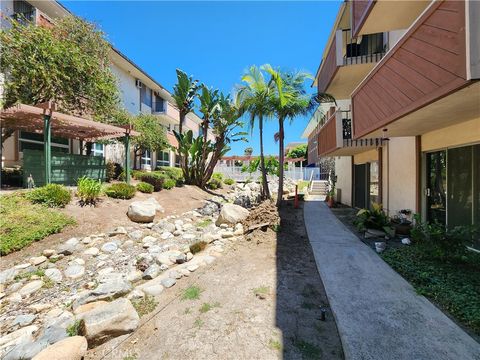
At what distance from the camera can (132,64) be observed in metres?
19.1

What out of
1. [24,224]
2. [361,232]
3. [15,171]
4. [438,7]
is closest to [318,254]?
[361,232]

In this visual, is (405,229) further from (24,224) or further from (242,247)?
(24,224)

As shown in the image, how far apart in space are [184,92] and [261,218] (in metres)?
11.0

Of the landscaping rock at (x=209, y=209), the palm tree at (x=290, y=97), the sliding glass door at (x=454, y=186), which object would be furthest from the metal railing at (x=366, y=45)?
the landscaping rock at (x=209, y=209)

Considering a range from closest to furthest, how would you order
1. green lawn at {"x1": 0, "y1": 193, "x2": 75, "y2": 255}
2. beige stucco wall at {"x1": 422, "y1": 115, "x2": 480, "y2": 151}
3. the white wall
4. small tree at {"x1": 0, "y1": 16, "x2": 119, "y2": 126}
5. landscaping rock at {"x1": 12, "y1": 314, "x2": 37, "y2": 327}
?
landscaping rock at {"x1": 12, "y1": 314, "x2": 37, "y2": 327}, beige stucco wall at {"x1": 422, "y1": 115, "x2": 480, "y2": 151}, green lawn at {"x1": 0, "y1": 193, "x2": 75, "y2": 255}, small tree at {"x1": 0, "y1": 16, "x2": 119, "y2": 126}, the white wall

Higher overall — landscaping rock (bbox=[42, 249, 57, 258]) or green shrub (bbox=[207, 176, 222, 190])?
green shrub (bbox=[207, 176, 222, 190])

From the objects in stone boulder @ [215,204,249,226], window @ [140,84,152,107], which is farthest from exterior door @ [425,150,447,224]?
window @ [140,84,152,107]

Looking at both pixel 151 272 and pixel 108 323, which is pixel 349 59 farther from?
pixel 108 323

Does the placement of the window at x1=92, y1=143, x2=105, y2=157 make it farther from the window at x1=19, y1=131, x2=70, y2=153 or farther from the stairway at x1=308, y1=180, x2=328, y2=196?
the stairway at x1=308, y1=180, x2=328, y2=196

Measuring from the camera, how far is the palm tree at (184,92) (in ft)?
50.5

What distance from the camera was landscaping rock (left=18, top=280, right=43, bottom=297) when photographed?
4.76m

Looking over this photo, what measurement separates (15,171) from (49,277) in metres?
7.86

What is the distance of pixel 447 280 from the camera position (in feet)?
14.1

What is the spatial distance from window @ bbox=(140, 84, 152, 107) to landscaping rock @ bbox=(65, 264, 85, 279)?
2001 cm
